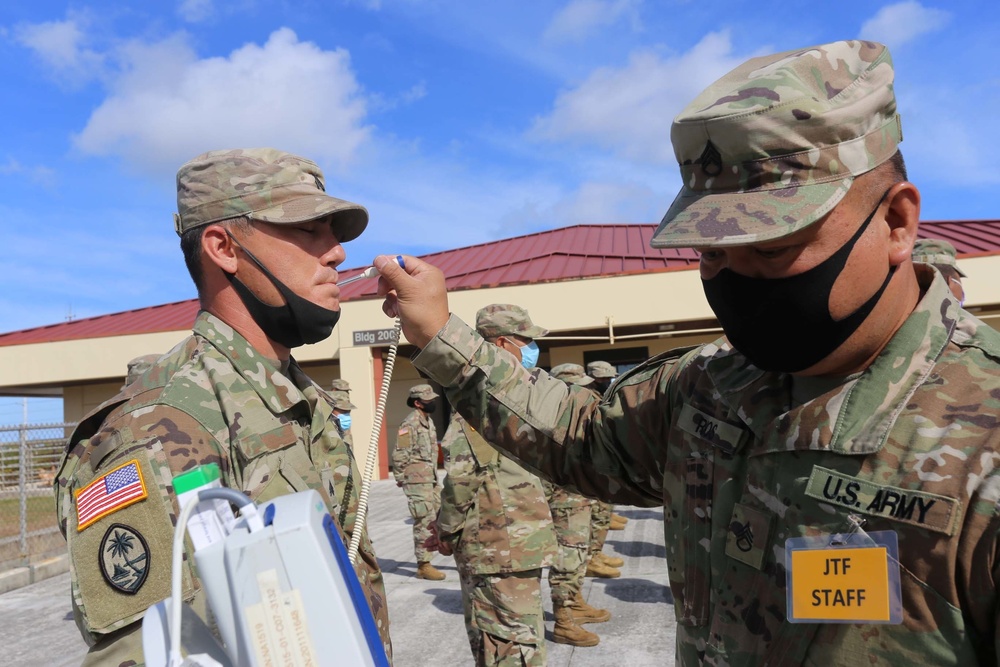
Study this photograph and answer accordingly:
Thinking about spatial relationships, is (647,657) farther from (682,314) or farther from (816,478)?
(682,314)

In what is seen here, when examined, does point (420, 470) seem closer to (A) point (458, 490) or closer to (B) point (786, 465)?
(A) point (458, 490)

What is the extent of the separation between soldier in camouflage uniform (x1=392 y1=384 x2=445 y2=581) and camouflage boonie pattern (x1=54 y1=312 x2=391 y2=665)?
6.22m

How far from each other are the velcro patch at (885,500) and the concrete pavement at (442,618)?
4.51 m

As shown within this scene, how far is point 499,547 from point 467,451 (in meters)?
0.76

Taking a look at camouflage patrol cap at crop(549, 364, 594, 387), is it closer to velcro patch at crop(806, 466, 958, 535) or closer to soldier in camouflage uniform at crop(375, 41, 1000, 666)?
soldier in camouflage uniform at crop(375, 41, 1000, 666)

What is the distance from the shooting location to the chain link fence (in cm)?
934

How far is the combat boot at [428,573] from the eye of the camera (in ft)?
27.6

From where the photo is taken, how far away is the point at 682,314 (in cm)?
1723

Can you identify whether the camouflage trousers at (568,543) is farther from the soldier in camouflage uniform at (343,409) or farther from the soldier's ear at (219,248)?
the soldier's ear at (219,248)

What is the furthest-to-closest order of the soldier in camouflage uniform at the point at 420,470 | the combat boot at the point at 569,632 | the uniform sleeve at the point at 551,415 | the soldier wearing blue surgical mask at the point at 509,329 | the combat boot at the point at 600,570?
the soldier in camouflage uniform at the point at 420,470 < the combat boot at the point at 600,570 < the combat boot at the point at 569,632 < the soldier wearing blue surgical mask at the point at 509,329 < the uniform sleeve at the point at 551,415

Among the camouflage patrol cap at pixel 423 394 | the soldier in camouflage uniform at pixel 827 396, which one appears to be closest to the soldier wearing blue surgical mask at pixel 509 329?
the soldier in camouflage uniform at pixel 827 396

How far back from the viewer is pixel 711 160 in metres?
1.58

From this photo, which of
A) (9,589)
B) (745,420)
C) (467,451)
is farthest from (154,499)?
(9,589)

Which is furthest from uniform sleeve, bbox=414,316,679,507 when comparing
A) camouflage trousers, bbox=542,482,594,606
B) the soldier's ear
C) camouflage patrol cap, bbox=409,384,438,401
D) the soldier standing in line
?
camouflage patrol cap, bbox=409,384,438,401
